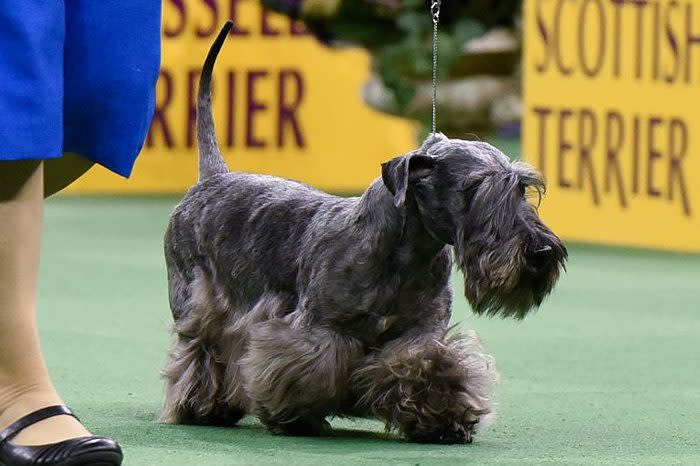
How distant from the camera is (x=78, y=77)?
286cm

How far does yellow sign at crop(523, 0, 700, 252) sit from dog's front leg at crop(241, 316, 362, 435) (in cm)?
383

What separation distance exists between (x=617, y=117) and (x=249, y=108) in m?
2.62

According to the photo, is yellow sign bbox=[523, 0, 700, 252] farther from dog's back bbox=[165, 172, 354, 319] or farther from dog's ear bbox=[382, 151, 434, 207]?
dog's ear bbox=[382, 151, 434, 207]

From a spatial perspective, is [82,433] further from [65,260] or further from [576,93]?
[576,93]

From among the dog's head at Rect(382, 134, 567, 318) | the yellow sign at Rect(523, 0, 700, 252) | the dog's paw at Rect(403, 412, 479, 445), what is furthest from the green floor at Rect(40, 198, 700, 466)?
the dog's head at Rect(382, 134, 567, 318)

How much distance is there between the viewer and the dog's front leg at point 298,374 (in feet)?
10.6

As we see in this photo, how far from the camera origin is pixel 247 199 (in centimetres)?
362

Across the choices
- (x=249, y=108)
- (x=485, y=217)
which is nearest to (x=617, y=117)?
(x=249, y=108)

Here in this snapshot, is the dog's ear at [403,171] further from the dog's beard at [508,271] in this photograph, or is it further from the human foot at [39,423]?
the human foot at [39,423]

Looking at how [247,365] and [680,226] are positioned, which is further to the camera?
[680,226]

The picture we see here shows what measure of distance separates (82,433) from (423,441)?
749 millimetres

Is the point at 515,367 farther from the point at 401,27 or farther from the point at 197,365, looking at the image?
the point at 401,27

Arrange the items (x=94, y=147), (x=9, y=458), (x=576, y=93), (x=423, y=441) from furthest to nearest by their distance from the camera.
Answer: (x=576, y=93) < (x=423, y=441) < (x=94, y=147) < (x=9, y=458)

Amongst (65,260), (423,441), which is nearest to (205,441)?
(423,441)
